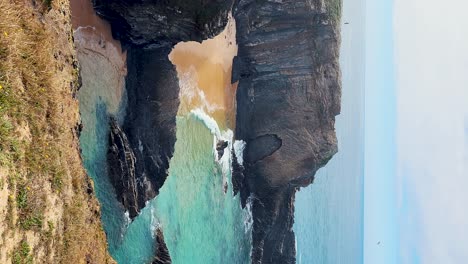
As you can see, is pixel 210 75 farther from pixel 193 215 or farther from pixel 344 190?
pixel 344 190

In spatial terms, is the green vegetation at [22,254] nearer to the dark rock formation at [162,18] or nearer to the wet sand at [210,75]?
the dark rock formation at [162,18]

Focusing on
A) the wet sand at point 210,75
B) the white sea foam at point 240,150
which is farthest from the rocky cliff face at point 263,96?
the wet sand at point 210,75

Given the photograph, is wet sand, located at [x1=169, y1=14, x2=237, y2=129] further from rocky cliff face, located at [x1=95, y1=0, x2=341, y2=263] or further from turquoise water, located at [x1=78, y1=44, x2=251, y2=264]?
turquoise water, located at [x1=78, y1=44, x2=251, y2=264]

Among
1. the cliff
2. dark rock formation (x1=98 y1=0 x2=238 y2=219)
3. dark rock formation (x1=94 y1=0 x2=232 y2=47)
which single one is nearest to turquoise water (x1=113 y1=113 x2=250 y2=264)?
dark rock formation (x1=98 y1=0 x2=238 y2=219)

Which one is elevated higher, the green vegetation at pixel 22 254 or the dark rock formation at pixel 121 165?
the dark rock formation at pixel 121 165

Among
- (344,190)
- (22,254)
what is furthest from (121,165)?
(344,190)

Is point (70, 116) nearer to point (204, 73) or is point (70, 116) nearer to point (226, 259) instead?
point (204, 73)

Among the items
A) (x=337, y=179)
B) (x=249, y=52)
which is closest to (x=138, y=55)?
(x=249, y=52)

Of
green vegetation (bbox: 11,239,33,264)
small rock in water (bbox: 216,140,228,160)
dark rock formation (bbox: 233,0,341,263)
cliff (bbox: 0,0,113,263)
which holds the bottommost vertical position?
green vegetation (bbox: 11,239,33,264)
